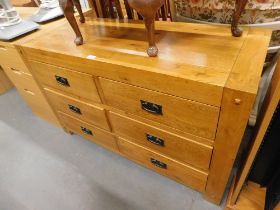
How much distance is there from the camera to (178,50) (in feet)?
2.47

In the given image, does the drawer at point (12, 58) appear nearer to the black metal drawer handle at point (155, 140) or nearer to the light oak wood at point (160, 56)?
the light oak wood at point (160, 56)

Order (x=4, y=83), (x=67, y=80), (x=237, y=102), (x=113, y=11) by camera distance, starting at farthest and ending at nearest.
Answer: (x=4, y=83), (x=113, y=11), (x=67, y=80), (x=237, y=102)

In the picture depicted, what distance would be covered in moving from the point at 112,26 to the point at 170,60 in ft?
1.58

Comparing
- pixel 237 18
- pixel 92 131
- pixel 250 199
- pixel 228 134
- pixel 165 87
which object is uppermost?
pixel 237 18

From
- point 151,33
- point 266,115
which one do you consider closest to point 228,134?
point 266,115

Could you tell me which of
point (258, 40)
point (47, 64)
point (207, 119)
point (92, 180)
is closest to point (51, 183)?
point (92, 180)

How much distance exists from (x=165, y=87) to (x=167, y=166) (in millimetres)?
505

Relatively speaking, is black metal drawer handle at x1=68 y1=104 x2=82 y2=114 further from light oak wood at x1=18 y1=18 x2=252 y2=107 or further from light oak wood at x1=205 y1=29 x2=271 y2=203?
light oak wood at x1=205 y1=29 x2=271 y2=203

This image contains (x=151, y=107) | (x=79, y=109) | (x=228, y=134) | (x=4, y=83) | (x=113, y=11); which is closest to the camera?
(x=228, y=134)

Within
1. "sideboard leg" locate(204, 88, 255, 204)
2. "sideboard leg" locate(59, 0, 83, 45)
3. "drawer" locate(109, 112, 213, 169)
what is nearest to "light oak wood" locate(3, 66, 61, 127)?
"sideboard leg" locate(59, 0, 83, 45)

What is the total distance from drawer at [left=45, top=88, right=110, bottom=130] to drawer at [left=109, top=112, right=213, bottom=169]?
0.07 metres

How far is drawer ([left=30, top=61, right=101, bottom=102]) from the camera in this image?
2.96 ft

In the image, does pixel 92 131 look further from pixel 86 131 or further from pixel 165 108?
pixel 165 108

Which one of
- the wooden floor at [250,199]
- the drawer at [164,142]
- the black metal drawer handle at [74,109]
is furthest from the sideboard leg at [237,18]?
the black metal drawer handle at [74,109]
